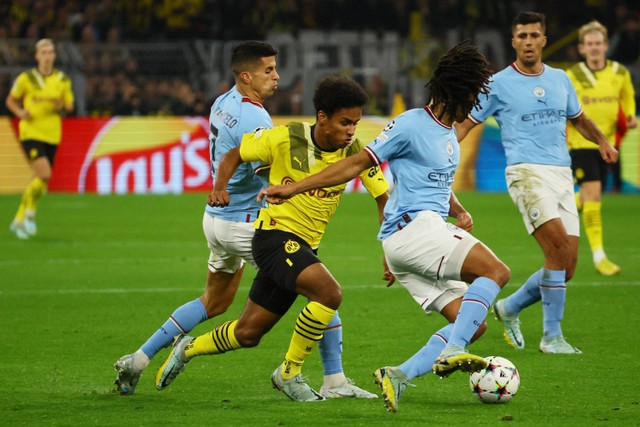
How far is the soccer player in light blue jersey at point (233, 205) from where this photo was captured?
23.0ft

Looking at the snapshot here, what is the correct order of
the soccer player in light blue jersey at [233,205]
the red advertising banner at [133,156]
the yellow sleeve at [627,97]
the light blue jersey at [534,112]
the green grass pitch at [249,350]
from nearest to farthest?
the green grass pitch at [249,350] < the soccer player in light blue jersey at [233,205] < the light blue jersey at [534,112] < the yellow sleeve at [627,97] < the red advertising banner at [133,156]

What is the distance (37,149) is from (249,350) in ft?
29.3

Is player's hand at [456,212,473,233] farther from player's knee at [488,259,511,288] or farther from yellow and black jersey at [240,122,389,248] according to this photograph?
yellow and black jersey at [240,122,389,248]

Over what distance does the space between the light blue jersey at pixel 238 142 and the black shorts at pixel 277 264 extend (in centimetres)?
62

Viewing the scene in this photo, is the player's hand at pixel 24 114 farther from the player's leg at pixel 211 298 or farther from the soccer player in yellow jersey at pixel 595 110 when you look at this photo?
the player's leg at pixel 211 298

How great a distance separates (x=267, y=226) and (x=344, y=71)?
1705 cm

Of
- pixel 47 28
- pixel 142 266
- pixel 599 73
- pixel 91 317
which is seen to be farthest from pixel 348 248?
pixel 47 28

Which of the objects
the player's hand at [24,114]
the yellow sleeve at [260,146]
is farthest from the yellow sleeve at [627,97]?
the player's hand at [24,114]

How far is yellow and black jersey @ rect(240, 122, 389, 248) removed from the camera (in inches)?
252

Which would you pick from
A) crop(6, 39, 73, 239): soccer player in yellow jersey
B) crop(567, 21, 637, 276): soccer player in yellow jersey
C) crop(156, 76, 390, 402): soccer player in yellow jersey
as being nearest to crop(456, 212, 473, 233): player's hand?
crop(156, 76, 390, 402): soccer player in yellow jersey

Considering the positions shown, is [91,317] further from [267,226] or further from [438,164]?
[438,164]

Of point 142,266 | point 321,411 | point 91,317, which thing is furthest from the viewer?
point 142,266

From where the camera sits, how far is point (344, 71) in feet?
76.3

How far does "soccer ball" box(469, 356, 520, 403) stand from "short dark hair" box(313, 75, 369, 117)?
1.53 m
